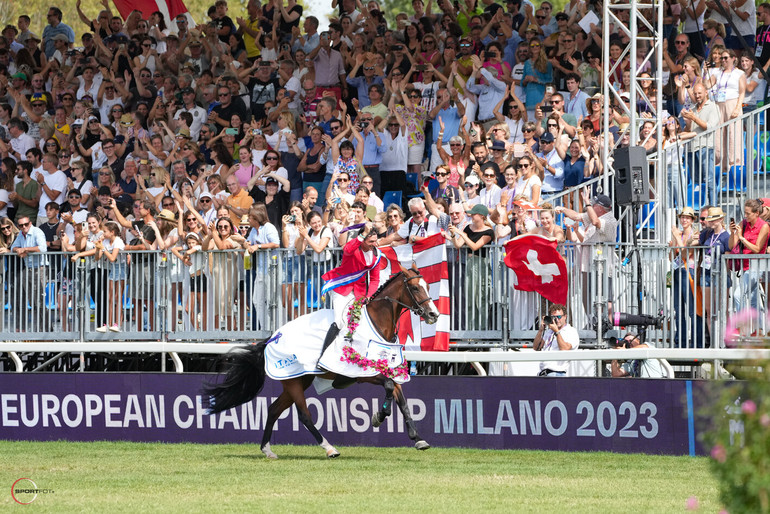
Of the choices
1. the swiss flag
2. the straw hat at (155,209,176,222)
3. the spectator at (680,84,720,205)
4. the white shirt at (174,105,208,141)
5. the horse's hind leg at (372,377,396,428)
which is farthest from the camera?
the white shirt at (174,105,208,141)

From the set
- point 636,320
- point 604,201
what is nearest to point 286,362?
point 636,320

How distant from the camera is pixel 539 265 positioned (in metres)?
15.6

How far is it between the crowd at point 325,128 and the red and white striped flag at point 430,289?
0.24m

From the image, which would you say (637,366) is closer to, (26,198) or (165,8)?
(26,198)

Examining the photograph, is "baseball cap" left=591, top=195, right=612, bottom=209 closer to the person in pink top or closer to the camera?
the camera

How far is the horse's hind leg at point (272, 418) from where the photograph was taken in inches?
570

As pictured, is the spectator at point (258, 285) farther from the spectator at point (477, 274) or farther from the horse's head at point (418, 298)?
the horse's head at point (418, 298)

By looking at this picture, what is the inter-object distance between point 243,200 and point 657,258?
7.17 metres

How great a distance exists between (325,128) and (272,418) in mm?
8298

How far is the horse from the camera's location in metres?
14.0

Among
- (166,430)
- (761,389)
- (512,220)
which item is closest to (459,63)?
(512,220)

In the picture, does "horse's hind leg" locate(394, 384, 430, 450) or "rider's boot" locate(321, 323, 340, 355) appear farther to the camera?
"rider's boot" locate(321, 323, 340, 355)

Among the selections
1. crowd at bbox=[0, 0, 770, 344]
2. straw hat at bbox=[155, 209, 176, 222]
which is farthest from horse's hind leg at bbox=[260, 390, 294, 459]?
straw hat at bbox=[155, 209, 176, 222]

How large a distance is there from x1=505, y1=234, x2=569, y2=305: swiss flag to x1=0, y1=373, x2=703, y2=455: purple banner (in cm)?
134
